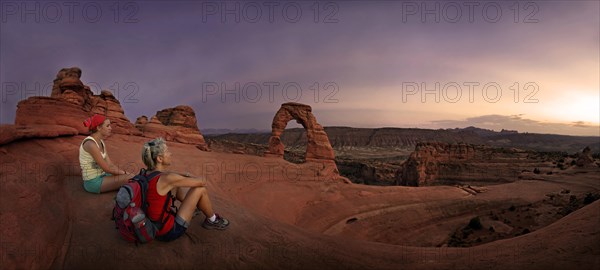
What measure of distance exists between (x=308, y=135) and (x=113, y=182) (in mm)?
27069

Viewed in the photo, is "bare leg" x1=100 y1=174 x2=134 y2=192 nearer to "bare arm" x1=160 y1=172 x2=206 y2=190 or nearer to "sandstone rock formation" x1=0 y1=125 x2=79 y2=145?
"bare arm" x1=160 y1=172 x2=206 y2=190

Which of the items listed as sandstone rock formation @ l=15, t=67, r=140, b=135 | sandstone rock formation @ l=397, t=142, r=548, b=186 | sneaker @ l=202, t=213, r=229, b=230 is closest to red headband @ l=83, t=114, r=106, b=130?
sneaker @ l=202, t=213, r=229, b=230

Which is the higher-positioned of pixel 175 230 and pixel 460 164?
pixel 175 230

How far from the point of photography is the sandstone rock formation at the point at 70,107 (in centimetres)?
1438

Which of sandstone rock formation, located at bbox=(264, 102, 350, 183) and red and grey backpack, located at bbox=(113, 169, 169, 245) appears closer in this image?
red and grey backpack, located at bbox=(113, 169, 169, 245)

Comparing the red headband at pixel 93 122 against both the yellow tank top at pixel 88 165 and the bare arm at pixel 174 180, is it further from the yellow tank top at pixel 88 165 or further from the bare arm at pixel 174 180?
the bare arm at pixel 174 180

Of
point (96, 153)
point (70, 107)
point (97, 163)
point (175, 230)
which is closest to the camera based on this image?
point (175, 230)

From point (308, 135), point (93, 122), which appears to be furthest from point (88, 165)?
point (308, 135)

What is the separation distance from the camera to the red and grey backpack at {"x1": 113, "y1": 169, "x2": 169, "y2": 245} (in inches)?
163

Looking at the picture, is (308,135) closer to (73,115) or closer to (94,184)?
(73,115)

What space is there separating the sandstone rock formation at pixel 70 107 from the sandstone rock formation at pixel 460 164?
3690 centimetres

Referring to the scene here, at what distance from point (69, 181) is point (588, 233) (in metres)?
10.4

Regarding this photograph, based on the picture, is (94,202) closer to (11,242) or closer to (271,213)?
(11,242)

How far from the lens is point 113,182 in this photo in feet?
20.0
